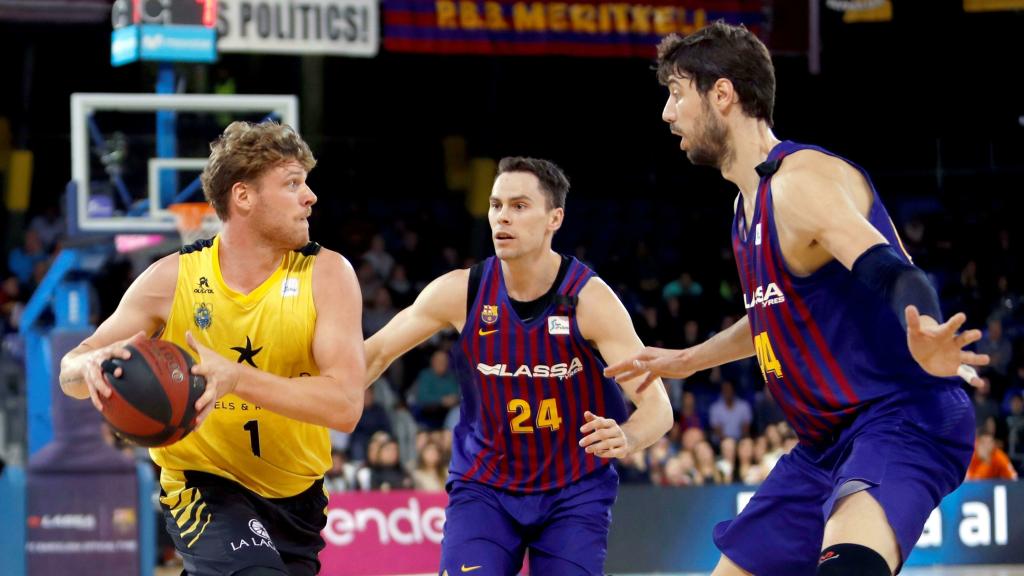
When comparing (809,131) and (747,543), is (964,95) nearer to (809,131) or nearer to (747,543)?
(809,131)

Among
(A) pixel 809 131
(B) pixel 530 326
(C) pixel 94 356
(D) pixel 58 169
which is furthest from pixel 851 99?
(C) pixel 94 356

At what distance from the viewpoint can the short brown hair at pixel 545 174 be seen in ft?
18.9

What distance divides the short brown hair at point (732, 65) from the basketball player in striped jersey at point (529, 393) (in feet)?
4.03

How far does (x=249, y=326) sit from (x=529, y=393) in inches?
50.4

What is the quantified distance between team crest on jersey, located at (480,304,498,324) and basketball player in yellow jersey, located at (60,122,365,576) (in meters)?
0.92

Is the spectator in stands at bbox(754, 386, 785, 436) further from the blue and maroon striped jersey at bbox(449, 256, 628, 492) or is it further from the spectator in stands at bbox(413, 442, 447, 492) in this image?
the blue and maroon striped jersey at bbox(449, 256, 628, 492)

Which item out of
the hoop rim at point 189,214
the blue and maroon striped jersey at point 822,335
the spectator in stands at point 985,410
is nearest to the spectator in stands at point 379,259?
the spectator in stands at point 985,410

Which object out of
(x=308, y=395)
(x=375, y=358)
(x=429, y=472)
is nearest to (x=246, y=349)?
(x=308, y=395)

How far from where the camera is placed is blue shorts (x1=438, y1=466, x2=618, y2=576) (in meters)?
5.20

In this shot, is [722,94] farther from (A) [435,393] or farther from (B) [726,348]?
(A) [435,393]

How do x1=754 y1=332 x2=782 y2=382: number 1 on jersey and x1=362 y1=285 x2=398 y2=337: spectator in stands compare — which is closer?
x1=754 y1=332 x2=782 y2=382: number 1 on jersey

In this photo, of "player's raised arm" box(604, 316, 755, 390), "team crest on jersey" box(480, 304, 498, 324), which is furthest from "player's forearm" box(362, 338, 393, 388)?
"player's raised arm" box(604, 316, 755, 390)

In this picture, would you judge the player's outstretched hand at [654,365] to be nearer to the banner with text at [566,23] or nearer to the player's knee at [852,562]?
the player's knee at [852,562]

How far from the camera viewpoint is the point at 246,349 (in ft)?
15.2
